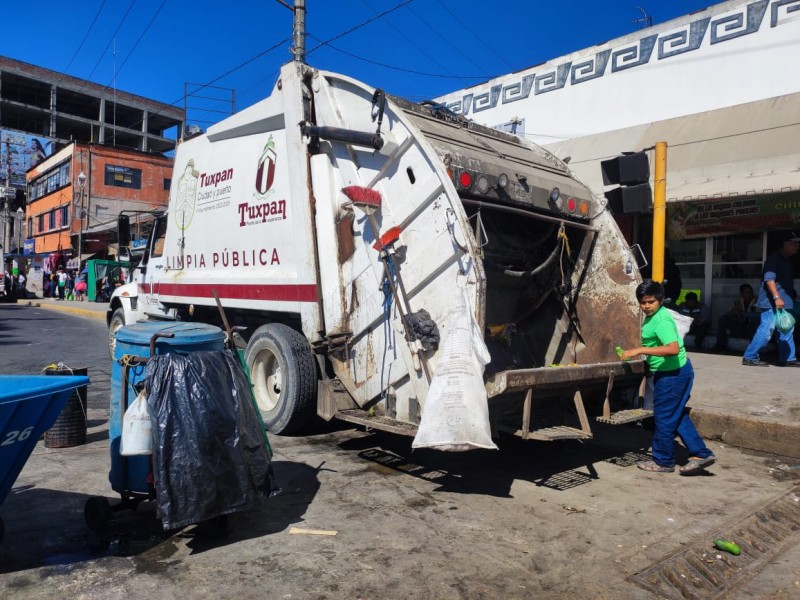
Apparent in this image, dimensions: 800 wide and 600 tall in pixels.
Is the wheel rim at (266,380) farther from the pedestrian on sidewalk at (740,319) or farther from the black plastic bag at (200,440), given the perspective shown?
the pedestrian on sidewalk at (740,319)

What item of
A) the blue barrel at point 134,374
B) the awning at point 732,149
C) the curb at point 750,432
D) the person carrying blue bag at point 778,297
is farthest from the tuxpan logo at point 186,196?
the person carrying blue bag at point 778,297

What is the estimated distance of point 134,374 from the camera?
3.49 metres

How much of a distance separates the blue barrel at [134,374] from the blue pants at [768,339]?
705 centimetres

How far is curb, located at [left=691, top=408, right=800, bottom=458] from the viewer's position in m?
5.35

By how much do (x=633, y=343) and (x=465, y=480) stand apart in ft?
6.22

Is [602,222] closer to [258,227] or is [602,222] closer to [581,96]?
[258,227]

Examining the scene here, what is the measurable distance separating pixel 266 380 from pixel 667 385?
3.57 m

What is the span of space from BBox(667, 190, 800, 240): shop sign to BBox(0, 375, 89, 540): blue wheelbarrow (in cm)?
822

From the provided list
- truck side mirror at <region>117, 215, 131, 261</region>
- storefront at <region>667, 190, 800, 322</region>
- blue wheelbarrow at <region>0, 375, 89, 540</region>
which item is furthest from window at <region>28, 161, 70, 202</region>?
blue wheelbarrow at <region>0, 375, 89, 540</region>

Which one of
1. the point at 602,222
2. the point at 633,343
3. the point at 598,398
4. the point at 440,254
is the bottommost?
the point at 598,398

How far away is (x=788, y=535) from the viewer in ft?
12.2

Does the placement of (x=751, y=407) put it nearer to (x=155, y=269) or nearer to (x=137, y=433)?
(x=137, y=433)

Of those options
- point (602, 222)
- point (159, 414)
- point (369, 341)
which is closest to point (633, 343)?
point (602, 222)

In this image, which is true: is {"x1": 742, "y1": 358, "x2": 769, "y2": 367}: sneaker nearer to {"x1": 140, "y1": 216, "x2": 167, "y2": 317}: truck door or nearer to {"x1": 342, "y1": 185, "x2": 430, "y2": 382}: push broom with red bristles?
{"x1": 342, "y1": 185, "x2": 430, "y2": 382}: push broom with red bristles
